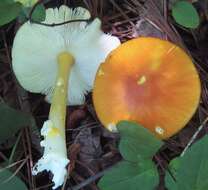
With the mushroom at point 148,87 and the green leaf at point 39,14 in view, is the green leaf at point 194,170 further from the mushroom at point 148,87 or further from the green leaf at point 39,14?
the green leaf at point 39,14

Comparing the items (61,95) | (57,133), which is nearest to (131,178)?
(57,133)

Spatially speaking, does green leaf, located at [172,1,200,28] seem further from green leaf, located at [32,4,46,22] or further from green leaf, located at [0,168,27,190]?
green leaf, located at [0,168,27,190]

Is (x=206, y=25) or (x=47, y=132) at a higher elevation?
(x=206, y=25)

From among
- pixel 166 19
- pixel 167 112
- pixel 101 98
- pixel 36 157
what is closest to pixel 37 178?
pixel 36 157

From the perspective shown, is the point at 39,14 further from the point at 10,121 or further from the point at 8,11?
the point at 10,121

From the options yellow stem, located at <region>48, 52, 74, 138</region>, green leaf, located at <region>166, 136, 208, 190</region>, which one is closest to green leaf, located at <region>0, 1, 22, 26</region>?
yellow stem, located at <region>48, 52, 74, 138</region>

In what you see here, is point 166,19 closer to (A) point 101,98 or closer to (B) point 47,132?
(A) point 101,98

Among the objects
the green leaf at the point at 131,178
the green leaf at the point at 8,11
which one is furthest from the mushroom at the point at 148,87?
the green leaf at the point at 8,11
